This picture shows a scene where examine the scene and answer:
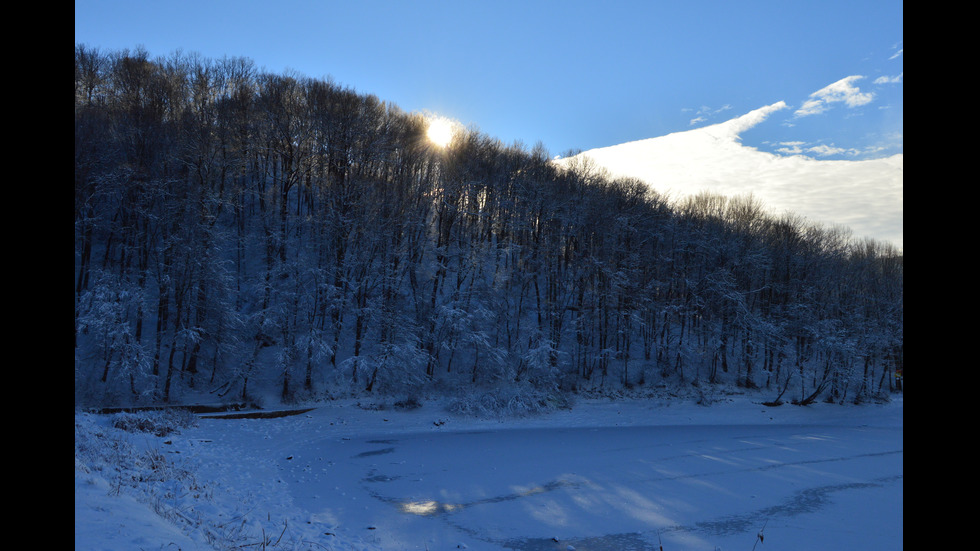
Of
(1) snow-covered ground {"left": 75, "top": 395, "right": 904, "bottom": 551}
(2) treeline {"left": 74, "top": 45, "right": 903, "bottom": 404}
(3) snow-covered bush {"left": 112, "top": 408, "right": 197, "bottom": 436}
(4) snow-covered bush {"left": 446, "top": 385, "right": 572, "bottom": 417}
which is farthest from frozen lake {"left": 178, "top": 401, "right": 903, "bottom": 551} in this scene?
(2) treeline {"left": 74, "top": 45, "right": 903, "bottom": 404}

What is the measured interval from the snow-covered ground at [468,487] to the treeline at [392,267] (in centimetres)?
560

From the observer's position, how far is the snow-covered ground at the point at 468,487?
31.9 feet

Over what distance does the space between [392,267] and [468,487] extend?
18.7 metres

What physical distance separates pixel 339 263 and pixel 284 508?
1863cm

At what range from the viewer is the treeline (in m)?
24.5

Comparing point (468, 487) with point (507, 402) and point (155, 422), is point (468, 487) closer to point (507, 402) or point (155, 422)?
point (155, 422)

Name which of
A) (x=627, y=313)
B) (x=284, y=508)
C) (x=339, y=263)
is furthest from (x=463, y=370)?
(x=284, y=508)

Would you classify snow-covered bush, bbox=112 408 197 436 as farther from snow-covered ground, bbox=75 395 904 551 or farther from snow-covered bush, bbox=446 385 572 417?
snow-covered bush, bbox=446 385 572 417

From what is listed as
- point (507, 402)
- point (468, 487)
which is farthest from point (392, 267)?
point (468, 487)
